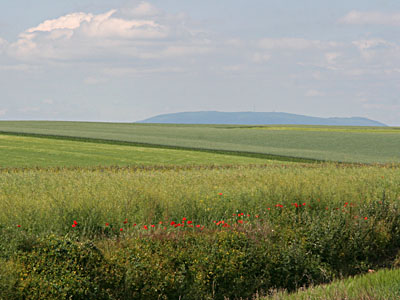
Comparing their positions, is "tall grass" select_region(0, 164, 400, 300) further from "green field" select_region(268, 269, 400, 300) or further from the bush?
"green field" select_region(268, 269, 400, 300)

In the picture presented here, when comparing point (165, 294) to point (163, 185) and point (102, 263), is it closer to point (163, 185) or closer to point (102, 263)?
point (102, 263)

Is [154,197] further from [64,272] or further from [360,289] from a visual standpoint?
[360,289]

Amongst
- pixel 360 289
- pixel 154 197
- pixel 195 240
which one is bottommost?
pixel 360 289

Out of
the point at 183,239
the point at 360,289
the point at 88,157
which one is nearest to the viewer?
the point at 360,289

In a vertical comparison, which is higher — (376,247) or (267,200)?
(267,200)

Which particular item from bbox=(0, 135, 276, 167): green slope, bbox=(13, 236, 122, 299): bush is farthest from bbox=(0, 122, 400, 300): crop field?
bbox=(0, 135, 276, 167): green slope

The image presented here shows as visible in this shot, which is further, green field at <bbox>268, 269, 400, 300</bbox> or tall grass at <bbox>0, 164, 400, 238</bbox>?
tall grass at <bbox>0, 164, 400, 238</bbox>

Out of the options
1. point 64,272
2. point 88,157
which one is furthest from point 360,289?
point 88,157

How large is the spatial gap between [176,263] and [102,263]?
1264 mm

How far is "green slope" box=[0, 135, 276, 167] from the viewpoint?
2622 centimetres

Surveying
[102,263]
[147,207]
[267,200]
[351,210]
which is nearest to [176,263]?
[102,263]

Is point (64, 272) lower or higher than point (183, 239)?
lower

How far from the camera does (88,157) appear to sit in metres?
28.7

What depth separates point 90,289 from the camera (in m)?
6.89
